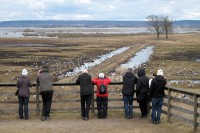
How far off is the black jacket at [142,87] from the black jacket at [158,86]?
668 mm

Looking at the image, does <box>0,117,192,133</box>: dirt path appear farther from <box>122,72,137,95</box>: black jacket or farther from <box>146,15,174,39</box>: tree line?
<box>146,15,174,39</box>: tree line

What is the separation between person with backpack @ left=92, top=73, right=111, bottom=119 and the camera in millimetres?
15594

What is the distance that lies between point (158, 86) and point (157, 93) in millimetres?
258

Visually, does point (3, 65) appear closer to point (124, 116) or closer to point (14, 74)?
point (14, 74)

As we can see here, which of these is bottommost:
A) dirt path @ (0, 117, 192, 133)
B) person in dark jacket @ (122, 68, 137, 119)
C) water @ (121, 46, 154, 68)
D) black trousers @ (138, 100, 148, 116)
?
water @ (121, 46, 154, 68)

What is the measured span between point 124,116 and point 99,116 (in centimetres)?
106

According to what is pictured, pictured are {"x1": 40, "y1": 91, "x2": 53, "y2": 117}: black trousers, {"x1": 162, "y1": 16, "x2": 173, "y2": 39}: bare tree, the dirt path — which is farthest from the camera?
{"x1": 162, "y1": 16, "x2": 173, "y2": 39}: bare tree

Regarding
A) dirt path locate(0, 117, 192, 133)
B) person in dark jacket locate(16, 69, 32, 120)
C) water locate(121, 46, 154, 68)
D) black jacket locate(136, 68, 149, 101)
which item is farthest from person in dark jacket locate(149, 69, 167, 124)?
water locate(121, 46, 154, 68)

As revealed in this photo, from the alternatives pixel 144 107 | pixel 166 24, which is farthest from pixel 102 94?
pixel 166 24

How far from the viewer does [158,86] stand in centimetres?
1470

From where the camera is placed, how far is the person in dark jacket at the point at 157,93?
48.2 feet

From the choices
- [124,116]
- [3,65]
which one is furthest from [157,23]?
[124,116]

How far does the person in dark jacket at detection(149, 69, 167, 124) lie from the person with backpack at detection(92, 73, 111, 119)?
179cm

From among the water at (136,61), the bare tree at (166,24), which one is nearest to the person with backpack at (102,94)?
the water at (136,61)
